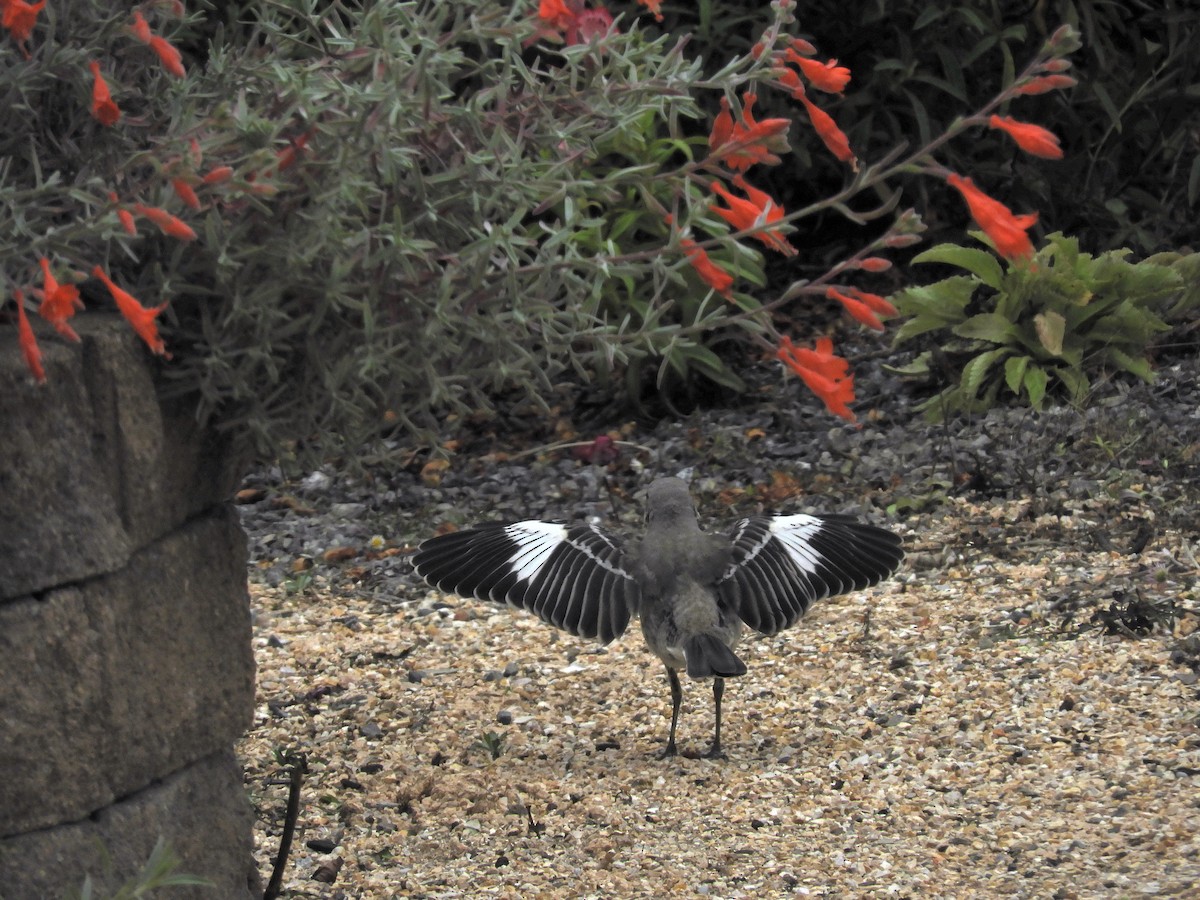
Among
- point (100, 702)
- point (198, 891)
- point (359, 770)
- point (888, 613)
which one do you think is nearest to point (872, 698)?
point (888, 613)

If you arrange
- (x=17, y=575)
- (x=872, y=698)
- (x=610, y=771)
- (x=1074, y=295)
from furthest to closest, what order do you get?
(x=1074, y=295)
(x=872, y=698)
(x=610, y=771)
(x=17, y=575)

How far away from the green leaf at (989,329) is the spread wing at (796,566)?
7.79ft

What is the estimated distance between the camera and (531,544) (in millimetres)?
4301

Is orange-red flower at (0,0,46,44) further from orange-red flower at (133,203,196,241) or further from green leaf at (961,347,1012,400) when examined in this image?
green leaf at (961,347,1012,400)

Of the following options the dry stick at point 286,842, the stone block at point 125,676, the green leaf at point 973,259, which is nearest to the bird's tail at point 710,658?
the dry stick at point 286,842

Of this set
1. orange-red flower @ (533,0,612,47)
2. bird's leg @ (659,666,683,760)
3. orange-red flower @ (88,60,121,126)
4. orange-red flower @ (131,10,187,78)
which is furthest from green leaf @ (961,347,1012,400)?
orange-red flower @ (88,60,121,126)

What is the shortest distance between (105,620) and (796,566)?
6.54ft

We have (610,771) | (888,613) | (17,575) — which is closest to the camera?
(17,575)

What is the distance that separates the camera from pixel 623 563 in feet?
14.1

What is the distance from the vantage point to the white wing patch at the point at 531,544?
418 centimetres

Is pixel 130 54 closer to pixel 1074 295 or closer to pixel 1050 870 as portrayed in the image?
pixel 1050 870

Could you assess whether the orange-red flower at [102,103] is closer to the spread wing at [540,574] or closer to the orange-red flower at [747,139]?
the orange-red flower at [747,139]

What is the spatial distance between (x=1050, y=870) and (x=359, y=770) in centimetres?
175

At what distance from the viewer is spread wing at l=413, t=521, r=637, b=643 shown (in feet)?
13.5
